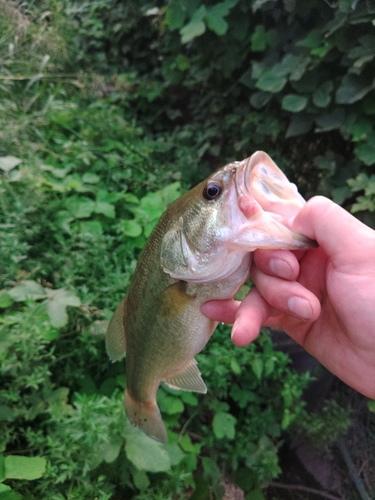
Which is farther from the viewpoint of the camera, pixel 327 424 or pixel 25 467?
pixel 327 424

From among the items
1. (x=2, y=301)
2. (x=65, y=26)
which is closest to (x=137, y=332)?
(x=2, y=301)

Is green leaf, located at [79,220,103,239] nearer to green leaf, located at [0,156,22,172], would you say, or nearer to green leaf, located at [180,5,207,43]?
green leaf, located at [0,156,22,172]

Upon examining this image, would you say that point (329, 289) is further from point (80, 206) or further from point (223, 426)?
point (80, 206)

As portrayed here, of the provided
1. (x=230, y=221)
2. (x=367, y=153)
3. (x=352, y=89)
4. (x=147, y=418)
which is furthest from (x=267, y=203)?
(x=352, y=89)

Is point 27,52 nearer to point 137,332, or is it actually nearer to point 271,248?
point 137,332

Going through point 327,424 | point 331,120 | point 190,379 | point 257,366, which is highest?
point 331,120

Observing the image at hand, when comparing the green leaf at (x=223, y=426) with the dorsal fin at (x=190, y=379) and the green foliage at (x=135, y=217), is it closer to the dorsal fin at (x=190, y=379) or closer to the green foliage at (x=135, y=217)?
the green foliage at (x=135, y=217)

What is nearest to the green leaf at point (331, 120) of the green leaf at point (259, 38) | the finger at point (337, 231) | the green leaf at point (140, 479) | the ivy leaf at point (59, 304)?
the green leaf at point (259, 38)
